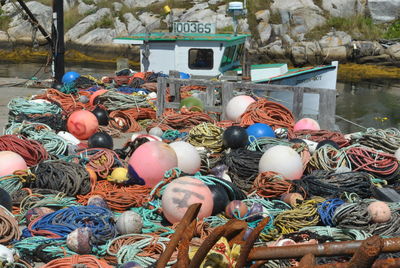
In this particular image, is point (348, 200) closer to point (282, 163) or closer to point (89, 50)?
point (282, 163)

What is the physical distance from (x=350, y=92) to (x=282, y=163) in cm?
1856

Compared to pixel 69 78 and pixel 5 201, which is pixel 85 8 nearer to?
pixel 69 78

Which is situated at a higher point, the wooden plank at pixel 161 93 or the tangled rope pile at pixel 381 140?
the wooden plank at pixel 161 93

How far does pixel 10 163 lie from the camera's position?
6629 mm

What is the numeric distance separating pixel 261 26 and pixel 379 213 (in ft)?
88.5

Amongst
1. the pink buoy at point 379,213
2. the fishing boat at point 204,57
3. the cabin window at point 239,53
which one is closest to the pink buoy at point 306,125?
the pink buoy at point 379,213

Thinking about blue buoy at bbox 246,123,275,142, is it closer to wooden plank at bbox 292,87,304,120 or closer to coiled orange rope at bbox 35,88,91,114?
wooden plank at bbox 292,87,304,120

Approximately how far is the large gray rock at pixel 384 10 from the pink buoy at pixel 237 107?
82.6ft

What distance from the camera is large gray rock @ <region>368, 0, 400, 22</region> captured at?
32.7 metres

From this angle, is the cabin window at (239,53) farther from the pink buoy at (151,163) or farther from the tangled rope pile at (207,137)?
the pink buoy at (151,163)

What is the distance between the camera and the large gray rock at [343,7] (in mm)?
32188

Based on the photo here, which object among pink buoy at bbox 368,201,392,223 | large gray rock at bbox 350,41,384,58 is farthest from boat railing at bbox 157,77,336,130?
large gray rock at bbox 350,41,384,58

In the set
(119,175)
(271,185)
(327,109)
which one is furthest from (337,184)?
(327,109)

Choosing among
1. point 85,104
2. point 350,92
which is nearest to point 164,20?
point 350,92
